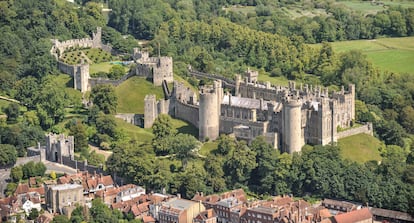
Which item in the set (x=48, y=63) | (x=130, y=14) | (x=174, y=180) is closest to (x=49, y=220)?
(x=174, y=180)

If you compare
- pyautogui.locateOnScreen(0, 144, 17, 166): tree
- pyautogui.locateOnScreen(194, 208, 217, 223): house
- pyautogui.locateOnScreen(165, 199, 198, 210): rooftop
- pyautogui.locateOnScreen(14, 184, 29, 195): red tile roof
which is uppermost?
pyautogui.locateOnScreen(0, 144, 17, 166): tree

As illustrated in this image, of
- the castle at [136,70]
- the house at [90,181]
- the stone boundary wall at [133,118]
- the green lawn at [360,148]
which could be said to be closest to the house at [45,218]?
the house at [90,181]

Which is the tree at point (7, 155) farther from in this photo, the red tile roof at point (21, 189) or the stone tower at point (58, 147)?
the red tile roof at point (21, 189)

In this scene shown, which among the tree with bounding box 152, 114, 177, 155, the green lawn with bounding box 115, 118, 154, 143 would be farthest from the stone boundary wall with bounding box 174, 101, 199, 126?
the green lawn with bounding box 115, 118, 154, 143

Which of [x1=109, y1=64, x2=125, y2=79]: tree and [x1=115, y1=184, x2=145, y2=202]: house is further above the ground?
[x1=109, y1=64, x2=125, y2=79]: tree

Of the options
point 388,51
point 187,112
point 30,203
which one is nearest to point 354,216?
point 30,203

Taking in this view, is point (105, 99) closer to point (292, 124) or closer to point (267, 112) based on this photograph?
point (267, 112)

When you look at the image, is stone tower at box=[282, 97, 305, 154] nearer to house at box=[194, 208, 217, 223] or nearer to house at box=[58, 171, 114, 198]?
house at box=[194, 208, 217, 223]
